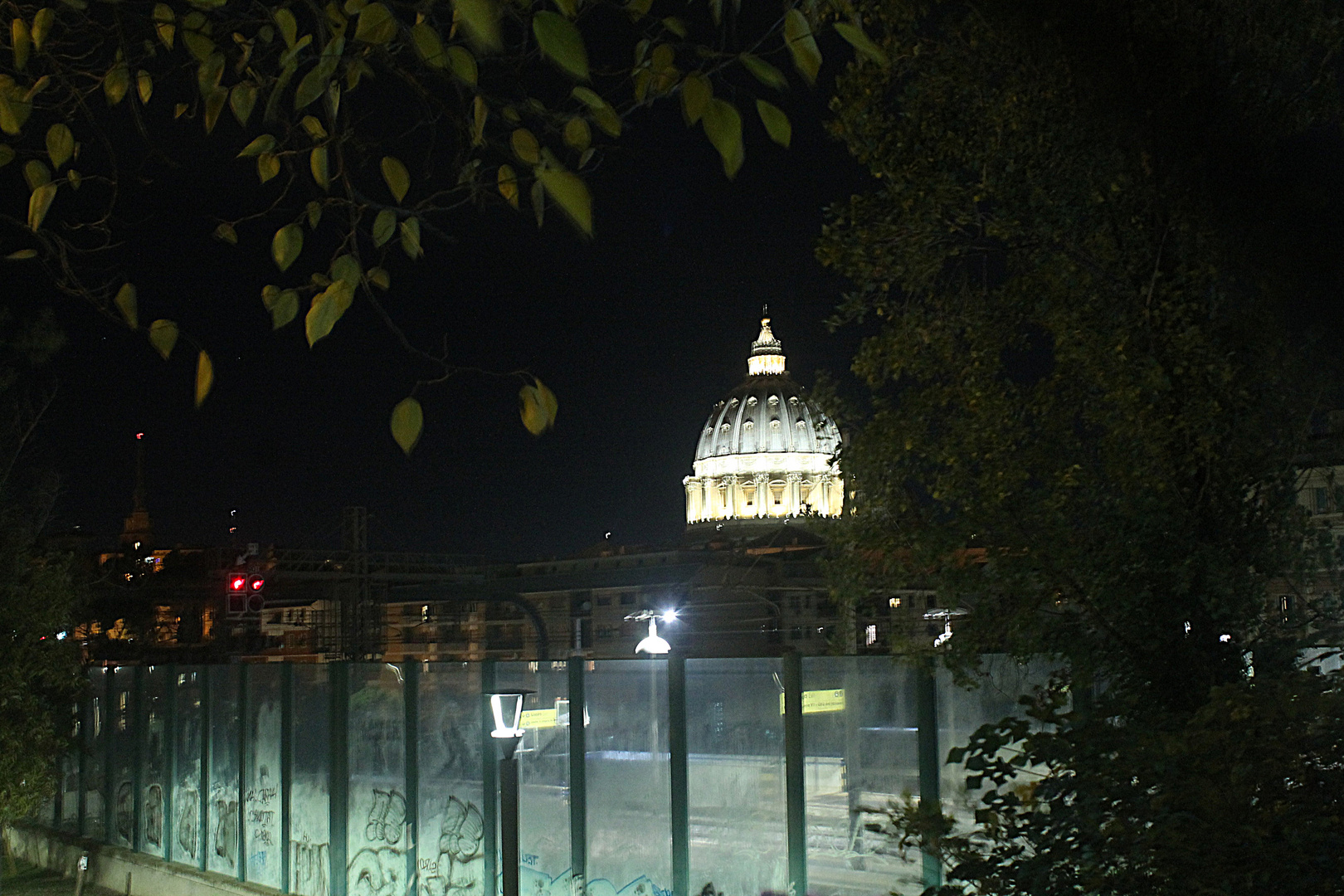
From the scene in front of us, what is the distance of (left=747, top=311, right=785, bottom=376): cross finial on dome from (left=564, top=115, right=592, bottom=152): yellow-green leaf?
135 m

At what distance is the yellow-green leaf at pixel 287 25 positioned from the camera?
399cm

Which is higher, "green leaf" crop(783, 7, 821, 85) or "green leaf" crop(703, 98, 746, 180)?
"green leaf" crop(783, 7, 821, 85)

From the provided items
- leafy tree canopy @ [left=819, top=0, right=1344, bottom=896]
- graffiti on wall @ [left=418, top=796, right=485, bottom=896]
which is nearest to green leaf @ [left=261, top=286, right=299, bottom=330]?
leafy tree canopy @ [left=819, top=0, right=1344, bottom=896]

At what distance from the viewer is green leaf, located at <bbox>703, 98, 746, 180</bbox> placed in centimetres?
294

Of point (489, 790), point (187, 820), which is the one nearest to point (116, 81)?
point (489, 790)

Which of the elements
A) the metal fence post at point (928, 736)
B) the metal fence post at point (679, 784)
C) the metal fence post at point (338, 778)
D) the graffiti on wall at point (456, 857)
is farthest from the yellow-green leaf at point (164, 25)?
the metal fence post at point (338, 778)

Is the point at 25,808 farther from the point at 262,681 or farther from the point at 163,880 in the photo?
the point at 262,681

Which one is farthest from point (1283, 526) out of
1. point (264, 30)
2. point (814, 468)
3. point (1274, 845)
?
point (814, 468)

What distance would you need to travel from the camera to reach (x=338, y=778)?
473 inches

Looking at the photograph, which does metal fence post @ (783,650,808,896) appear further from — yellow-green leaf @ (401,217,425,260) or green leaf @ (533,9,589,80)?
green leaf @ (533,9,589,80)

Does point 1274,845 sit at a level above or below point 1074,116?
below

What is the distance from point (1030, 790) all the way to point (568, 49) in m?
2.69

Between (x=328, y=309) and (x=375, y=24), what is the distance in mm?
734

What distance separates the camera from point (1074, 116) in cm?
607
